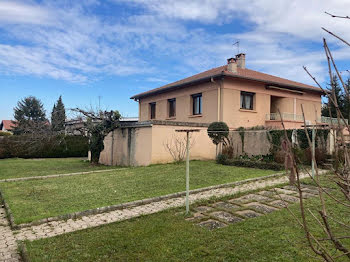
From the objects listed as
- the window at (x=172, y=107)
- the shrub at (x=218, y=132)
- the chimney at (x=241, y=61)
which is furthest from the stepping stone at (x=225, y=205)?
the chimney at (x=241, y=61)

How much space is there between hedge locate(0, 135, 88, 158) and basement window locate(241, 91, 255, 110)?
12469 millimetres

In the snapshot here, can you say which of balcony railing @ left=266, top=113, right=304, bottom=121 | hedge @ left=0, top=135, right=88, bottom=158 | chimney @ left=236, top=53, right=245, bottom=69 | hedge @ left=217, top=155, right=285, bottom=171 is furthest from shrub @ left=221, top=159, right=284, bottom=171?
hedge @ left=0, top=135, right=88, bottom=158

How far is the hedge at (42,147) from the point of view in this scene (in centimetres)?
2019

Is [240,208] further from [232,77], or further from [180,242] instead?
[232,77]

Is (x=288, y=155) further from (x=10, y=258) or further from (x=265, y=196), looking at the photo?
(x=265, y=196)

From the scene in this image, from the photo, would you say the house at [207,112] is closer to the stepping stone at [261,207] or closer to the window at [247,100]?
the window at [247,100]

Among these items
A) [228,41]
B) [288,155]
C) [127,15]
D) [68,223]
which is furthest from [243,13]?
[288,155]

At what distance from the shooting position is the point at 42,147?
68.9ft

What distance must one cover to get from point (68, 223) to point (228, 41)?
64.6ft

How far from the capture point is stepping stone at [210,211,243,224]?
490 cm

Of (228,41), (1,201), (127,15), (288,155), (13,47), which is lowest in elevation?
(1,201)

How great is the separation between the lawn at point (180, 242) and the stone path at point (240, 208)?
0.30 meters

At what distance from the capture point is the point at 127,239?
4.15 meters

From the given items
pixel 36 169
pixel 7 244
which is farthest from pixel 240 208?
pixel 36 169
